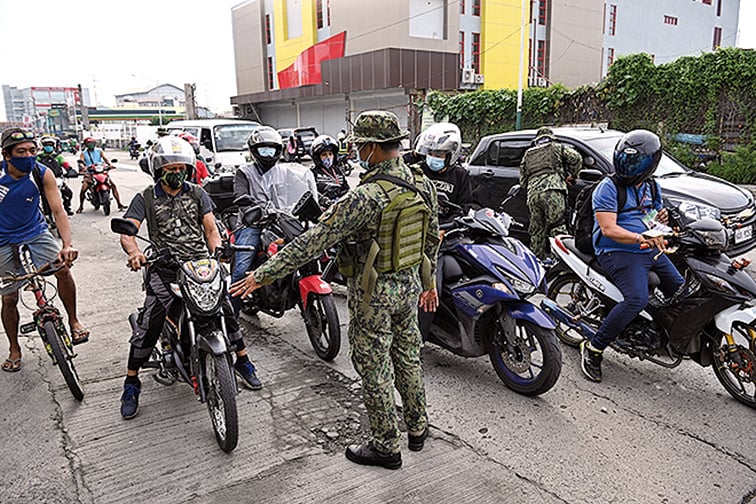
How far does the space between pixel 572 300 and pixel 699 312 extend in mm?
1161

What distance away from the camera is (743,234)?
6.60 meters

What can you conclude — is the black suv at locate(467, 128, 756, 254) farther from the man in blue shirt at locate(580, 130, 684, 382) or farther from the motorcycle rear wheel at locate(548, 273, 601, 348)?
the man in blue shirt at locate(580, 130, 684, 382)

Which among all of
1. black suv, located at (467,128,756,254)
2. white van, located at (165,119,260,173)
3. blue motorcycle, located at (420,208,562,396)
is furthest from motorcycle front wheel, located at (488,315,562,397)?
white van, located at (165,119,260,173)

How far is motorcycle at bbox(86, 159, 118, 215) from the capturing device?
1286 cm

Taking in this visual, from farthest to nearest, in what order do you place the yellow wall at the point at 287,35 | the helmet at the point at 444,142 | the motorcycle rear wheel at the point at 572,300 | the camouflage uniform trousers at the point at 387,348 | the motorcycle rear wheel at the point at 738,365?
the yellow wall at the point at 287,35, the helmet at the point at 444,142, the motorcycle rear wheel at the point at 572,300, the motorcycle rear wheel at the point at 738,365, the camouflage uniform trousers at the point at 387,348

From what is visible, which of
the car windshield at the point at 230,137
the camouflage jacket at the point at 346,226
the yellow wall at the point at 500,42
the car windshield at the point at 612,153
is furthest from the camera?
the yellow wall at the point at 500,42

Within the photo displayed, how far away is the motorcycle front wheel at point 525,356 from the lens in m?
3.79

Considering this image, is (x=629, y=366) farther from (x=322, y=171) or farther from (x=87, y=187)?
(x=87, y=187)

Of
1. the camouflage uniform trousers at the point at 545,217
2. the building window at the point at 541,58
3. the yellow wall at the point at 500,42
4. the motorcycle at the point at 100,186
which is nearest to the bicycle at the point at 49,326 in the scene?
the camouflage uniform trousers at the point at 545,217

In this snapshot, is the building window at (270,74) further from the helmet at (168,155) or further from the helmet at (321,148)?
the helmet at (168,155)

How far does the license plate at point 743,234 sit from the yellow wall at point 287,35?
37.6 meters

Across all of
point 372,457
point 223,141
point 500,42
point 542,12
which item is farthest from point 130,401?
point 542,12

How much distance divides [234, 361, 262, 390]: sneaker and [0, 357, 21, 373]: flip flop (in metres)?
1.82

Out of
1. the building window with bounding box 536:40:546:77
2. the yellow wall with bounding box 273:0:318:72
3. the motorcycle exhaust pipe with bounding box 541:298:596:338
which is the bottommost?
the motorcycle exhaust pipe with bounding box 541:298:596:338
